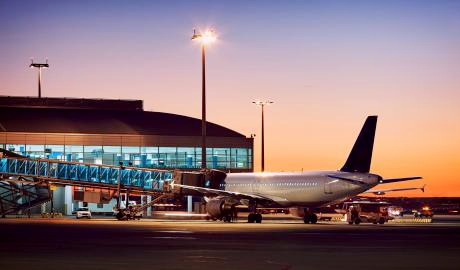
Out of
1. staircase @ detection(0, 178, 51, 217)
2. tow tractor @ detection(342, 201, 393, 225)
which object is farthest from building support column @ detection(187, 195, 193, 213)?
tow tractor @ detection(342, 201, 393, 225)

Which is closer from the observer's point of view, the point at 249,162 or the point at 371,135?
the point at 371,135

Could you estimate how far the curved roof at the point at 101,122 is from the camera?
119188mm

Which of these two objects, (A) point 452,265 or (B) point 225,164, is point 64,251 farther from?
(B) point 225,164

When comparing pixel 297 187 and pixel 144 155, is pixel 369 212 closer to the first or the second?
pixel 297 187

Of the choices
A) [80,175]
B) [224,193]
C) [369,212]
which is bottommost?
[369,212]

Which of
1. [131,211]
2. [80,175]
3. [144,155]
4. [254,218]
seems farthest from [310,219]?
[144,155]

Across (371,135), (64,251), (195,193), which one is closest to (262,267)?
(64,251)

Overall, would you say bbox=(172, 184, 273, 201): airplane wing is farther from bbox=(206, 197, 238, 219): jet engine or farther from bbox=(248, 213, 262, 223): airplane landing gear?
bbox=(248, 213, 262, 223): airplane landing gear

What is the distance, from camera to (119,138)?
394 ft

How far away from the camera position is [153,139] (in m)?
121

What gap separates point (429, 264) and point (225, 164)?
99.2m

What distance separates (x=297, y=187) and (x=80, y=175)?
26.0m

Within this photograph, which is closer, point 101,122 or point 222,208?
point 222,208

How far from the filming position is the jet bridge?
8612 cm
